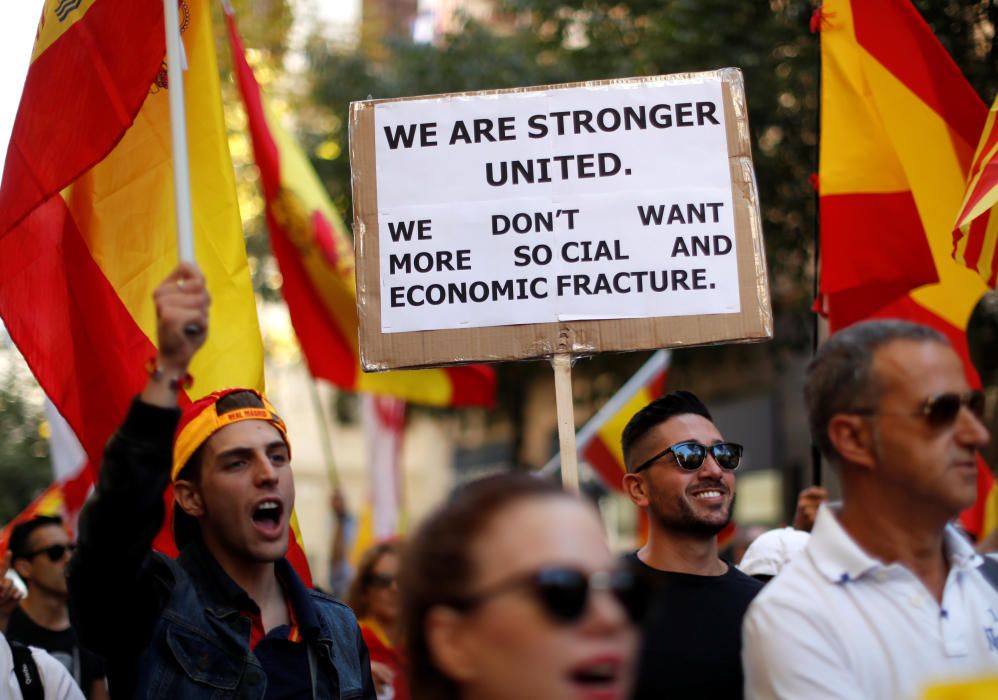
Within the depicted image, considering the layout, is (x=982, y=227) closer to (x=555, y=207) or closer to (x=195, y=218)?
(x=555, y=207)

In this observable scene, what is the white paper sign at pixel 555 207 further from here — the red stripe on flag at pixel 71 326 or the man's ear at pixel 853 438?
the man's ear at pixel 853 438

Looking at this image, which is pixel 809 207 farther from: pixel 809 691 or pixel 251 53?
pixel 809 691

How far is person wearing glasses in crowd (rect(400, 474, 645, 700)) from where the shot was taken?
2045 mm

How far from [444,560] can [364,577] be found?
15.2ft

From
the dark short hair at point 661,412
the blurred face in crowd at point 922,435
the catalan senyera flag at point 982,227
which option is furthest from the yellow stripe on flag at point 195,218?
the blurred face in crowd at point 922,435

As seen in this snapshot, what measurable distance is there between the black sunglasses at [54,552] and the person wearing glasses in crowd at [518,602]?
14.9 ft

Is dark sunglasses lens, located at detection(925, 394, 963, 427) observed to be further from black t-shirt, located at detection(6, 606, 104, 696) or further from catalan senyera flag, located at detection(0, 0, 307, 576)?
black t-shirt, located at detection(6, 606, 104, 696)

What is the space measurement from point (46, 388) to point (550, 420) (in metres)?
26.3

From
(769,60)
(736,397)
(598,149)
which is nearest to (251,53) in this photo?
(769,60)

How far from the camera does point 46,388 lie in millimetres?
4594

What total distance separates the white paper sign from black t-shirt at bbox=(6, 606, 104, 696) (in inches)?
102

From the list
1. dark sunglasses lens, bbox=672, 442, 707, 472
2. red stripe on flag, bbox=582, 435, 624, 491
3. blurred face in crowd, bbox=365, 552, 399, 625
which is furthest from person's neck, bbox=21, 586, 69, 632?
red stripe on flag, bbox=582, 435, 624, 491

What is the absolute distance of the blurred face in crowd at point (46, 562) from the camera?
6273mm

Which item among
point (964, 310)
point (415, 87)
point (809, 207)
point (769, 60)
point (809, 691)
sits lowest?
point (809, 691)
